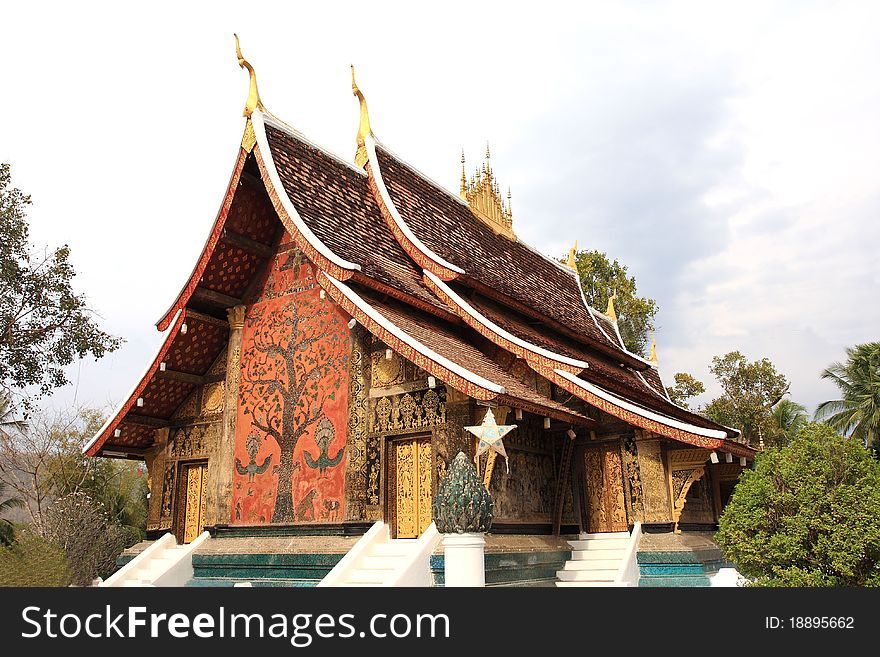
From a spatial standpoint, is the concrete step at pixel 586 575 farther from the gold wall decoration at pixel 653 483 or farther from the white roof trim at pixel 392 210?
the white roof trim at pixel 392 210

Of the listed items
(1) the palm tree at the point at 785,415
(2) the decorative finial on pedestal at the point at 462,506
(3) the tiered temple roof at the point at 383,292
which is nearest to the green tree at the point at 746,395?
(1) the palm tree at the point at 785,415

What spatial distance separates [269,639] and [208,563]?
5612 millimetres

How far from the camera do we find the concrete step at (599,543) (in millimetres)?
9125

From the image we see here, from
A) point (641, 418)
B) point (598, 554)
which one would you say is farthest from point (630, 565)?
point (641, 418)

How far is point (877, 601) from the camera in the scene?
14.8 ft

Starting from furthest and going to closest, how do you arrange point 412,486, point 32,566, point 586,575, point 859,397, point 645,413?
point 859,397 → point 32,566 → point 586,575 → point 412,486 → point 645,413

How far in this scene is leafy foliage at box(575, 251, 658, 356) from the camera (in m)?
25.4

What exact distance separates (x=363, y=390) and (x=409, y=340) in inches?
49.8

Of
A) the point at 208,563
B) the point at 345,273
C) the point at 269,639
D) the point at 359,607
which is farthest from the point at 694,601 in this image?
the point at 208,563

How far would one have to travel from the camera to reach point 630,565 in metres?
8.34

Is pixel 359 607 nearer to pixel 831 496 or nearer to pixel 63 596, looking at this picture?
pixel 63 596

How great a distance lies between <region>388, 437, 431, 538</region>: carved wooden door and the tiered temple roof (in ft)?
4.00

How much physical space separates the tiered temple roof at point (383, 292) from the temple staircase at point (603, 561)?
1.51 metres

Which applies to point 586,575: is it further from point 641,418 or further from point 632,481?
point 641,418
